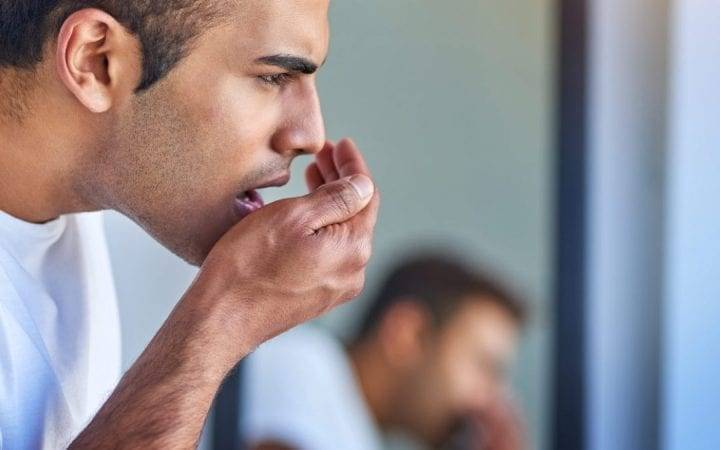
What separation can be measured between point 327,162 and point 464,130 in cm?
170

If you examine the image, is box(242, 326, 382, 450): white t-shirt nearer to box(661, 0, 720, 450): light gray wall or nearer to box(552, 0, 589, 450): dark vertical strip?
box(552, 0, 589, 450): dark vertical strip

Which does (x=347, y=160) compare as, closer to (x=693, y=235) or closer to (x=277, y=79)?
(x=277, y=79)

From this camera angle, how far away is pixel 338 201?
1612 mm

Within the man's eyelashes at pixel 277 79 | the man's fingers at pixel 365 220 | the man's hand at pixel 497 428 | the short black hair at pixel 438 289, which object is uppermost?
the man's eyelashes at pixel 277 79

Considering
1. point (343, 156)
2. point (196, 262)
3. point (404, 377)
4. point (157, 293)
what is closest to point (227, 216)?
point (196, 262)

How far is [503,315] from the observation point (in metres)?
3.42

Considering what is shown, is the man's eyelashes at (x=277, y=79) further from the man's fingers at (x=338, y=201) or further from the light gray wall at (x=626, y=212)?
the light gray wall at (x=626, y=212)

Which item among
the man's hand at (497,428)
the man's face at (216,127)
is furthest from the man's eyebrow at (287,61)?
the man's hand at (497,428)

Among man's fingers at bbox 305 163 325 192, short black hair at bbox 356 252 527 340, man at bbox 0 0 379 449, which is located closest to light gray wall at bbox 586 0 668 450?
short black hair at bbox 356 252 527 340

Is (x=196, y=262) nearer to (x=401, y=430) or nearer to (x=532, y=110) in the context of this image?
(x=401, y=430)

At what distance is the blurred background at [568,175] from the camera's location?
3381mm

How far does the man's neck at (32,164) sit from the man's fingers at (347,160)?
15.4 inches

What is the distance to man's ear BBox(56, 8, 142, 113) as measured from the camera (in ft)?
5.21

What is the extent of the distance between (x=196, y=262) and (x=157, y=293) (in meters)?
1.26
